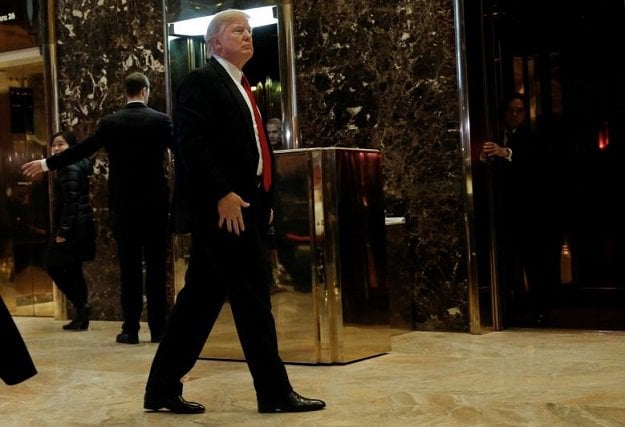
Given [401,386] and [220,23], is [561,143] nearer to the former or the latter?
[401,386]

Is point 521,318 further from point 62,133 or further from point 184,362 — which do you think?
point 62,133

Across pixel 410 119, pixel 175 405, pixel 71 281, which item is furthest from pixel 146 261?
pixel 175 405

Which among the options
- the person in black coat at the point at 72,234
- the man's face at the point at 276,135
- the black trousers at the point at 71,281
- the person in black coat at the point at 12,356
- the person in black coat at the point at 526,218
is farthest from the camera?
the black trousers at the point at 71,281

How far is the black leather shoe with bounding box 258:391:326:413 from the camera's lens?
3461mm

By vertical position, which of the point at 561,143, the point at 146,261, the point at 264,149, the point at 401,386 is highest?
the point at 561,143

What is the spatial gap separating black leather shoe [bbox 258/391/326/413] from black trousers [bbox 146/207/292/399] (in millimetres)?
26

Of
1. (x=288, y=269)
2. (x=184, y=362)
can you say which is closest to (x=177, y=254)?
(x=288, y=269)

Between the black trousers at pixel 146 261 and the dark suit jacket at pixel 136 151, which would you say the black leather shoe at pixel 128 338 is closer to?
the black trousers at pixel 146 261

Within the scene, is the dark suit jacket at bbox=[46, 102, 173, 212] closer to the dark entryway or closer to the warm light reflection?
the dark entryway

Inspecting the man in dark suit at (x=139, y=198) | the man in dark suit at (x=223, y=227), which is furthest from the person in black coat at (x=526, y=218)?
the man in dark suit at (x=223, y=227)

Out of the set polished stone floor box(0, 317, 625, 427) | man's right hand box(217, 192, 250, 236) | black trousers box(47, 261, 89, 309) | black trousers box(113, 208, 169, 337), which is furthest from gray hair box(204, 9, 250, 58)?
black trousers box(47, 261, 89, 309)

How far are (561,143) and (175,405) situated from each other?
3281 millimetres

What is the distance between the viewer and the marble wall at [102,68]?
675 centimetres

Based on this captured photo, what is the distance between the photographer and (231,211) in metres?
3.36
